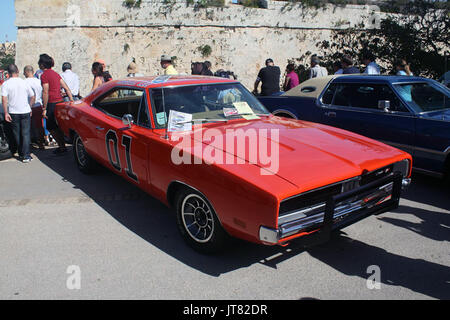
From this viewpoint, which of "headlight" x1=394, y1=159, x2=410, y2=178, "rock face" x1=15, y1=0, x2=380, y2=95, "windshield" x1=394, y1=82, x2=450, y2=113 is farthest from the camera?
"rock face" x1=15, y1=0, x2=380, y2=95

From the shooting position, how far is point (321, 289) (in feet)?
9.50

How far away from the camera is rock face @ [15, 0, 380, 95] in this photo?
15930 mm

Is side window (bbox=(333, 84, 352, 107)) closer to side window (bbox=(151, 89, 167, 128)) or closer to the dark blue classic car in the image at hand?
the dark blue classic car

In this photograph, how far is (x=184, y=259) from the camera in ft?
11.0

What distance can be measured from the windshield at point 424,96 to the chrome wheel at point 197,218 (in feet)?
11.6

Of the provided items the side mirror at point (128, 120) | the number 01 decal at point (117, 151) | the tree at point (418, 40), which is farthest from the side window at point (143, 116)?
the tree at point (418, 40)

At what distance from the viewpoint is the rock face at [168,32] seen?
627 inches

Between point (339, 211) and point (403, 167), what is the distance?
3.40 feet

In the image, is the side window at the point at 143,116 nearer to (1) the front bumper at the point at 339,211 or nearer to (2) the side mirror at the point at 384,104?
(1) the front bumper at the point at 339,211

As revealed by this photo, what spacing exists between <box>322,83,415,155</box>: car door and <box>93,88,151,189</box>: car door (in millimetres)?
3285

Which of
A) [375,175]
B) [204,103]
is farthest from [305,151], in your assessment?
[204,103]

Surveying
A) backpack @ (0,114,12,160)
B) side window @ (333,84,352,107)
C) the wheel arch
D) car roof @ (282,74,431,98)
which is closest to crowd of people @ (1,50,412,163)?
backpack @ (0,114,12,160)

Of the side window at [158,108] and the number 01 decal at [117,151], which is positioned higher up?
the side window at [158,108]
